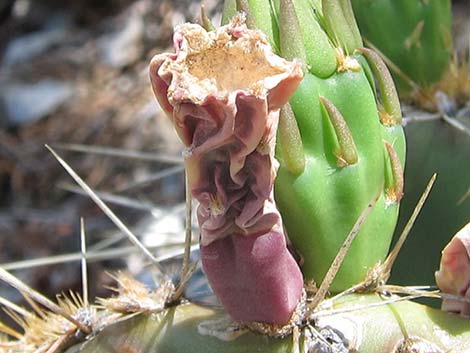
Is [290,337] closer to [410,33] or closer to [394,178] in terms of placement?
[394,178]

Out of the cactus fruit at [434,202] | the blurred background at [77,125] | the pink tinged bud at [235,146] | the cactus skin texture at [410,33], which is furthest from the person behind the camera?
the blurred background at [77,125]

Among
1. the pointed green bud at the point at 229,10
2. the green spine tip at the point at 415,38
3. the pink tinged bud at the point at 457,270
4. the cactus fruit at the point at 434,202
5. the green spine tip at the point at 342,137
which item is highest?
the pointed green bud at the point at 229,10

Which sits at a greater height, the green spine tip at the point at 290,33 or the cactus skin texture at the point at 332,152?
the green spine tip at the point at 290,33

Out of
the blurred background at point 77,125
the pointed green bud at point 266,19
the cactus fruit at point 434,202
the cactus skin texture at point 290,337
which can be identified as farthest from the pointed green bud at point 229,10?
the blurred background at point 77,125

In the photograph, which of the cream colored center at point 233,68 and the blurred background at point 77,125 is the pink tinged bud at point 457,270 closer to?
the cream colored center at point 233,68

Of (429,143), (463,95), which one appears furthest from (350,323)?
(463,95)

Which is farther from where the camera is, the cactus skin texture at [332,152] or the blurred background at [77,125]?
the blurred background at [77,125]

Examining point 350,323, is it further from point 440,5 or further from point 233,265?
point 440,5

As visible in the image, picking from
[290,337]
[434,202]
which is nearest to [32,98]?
[434,202]
